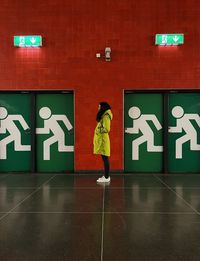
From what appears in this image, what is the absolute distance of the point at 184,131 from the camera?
7590mm

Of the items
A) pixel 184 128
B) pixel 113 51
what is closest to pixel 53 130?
pixel 113 51

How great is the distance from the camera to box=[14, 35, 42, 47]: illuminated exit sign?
744cm

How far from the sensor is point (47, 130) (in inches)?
303

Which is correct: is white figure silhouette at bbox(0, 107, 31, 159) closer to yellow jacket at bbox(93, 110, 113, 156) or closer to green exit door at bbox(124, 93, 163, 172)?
yellow jacket at bbox(93, 110, 113, 156)

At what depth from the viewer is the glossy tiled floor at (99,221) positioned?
8.65 feet

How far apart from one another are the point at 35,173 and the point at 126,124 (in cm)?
268

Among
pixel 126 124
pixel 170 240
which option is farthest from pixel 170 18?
pixel 170 240

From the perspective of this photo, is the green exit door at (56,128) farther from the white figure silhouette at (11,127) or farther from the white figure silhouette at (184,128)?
the white figure silhouette at (184,128)

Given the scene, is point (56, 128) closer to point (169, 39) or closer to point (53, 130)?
point (53, 130)

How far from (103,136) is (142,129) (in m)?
1.79

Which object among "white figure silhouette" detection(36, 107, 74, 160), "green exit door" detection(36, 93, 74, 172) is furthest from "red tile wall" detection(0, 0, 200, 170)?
"white figure silhouette" detection(36, 107, 74, 160)

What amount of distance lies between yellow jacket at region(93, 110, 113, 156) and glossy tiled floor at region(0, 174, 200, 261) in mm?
698

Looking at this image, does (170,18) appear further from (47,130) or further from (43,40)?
(47,130)

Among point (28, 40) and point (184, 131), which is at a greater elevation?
point (28, 40)
